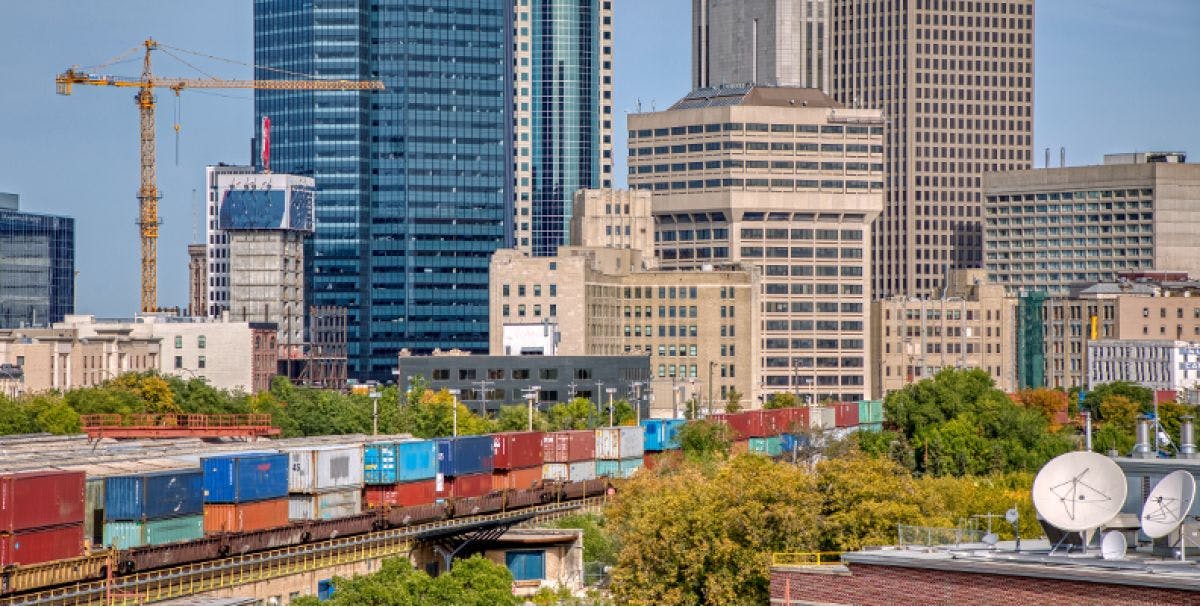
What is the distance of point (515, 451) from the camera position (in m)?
121

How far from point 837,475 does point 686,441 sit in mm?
66039

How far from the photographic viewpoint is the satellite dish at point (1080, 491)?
51406mm

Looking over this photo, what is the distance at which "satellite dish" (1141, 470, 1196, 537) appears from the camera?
5028 cm

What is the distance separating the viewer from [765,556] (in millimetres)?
72812

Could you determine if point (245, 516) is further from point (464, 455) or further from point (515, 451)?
point (515, 451)

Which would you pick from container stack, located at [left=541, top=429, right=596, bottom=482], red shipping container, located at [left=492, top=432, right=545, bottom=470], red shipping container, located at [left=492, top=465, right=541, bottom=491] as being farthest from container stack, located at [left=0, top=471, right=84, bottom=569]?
container stack, located at [left=541, top=429, right=596, bottom=482]

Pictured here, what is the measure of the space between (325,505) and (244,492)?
903 cm

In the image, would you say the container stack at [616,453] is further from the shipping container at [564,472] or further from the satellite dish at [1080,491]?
the satellite dish at [1080,491]

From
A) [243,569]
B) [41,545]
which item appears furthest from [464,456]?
[41,545]

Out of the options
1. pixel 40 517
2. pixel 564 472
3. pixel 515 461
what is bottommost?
pixel 564 472

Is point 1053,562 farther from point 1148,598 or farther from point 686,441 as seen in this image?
point 686,441

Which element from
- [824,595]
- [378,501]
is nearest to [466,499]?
[378,501]

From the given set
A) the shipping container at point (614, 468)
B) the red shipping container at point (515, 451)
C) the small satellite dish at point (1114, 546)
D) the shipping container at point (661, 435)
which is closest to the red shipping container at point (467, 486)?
the red shipping container at point (515, 451)

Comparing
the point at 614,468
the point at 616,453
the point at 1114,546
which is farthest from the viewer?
the point at 616,453
